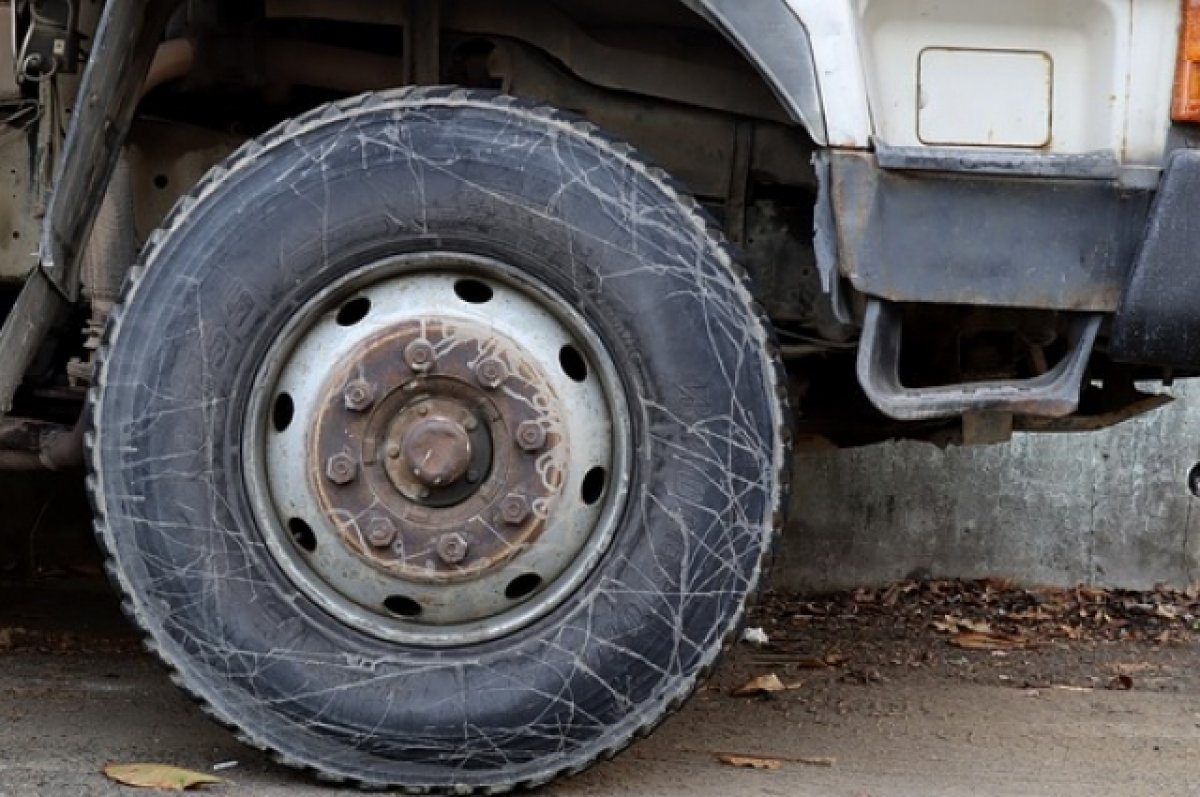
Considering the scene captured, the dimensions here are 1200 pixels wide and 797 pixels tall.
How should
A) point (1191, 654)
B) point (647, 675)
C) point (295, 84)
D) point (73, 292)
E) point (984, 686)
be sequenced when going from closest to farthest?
point (647, 675) < point (73, 292) < point (295, 84) < point (984, 686) < point (1191, 654)

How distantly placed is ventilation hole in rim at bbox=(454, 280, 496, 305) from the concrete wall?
7.78 ft

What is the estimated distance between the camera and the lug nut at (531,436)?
121 inches

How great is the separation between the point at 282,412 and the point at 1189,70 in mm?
1589

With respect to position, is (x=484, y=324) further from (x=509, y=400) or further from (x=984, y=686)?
(x=984, y=686)

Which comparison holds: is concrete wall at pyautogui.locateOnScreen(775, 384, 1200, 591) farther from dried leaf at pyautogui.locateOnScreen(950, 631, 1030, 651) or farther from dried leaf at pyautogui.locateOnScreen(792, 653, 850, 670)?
dried leaf at pyautogui.locateOnScreen(792, 653, 850, 670)

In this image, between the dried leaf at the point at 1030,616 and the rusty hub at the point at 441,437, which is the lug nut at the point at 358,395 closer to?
the rusty hub at the point at 441,437

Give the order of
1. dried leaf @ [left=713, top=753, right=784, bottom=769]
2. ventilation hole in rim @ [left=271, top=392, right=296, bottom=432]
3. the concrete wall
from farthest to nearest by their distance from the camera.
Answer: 1. the concrete wall
2. dried leaf @ [left=713, top=753, right=784, bottom=769]
3. ventilation hole in rim @ [left=271, top=392, right=296, bottom=432]

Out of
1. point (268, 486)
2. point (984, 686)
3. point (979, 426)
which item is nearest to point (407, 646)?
point (268, 486)

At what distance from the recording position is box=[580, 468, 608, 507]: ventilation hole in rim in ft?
10.3

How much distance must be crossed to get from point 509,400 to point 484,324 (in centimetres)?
13

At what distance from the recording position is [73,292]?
3475 millimetres

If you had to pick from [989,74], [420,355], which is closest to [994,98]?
[989,74]

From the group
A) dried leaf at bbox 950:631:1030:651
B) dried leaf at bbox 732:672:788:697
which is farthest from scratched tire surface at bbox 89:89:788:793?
dried leaf at bbox 950:631:1030:651

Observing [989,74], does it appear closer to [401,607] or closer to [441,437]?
[441,437]
